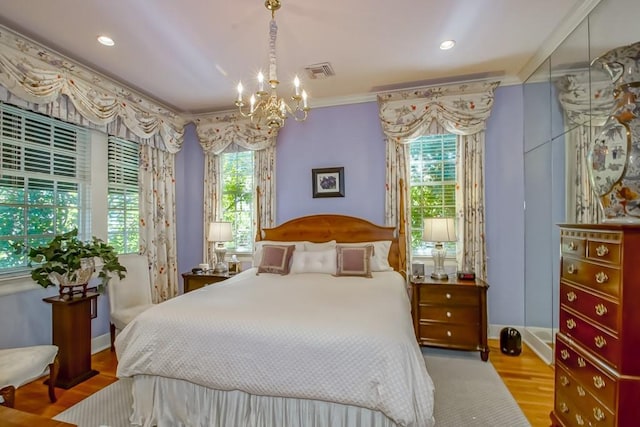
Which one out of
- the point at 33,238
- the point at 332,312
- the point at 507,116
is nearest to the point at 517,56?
the point at 507,116

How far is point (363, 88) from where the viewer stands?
3.69 metres

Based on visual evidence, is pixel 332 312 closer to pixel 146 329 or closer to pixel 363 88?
pixel 146 329

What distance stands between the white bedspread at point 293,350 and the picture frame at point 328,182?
1.93 metres

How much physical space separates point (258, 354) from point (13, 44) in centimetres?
305

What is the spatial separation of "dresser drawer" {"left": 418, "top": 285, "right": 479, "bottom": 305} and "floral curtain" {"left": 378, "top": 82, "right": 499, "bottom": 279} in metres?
0.54

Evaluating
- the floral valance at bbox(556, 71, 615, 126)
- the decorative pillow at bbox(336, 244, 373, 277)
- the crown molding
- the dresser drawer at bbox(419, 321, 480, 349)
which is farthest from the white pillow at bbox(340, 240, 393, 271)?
the crown molding

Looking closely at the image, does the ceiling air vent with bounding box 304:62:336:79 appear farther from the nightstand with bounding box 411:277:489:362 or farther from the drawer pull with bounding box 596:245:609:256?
the drawer pull with bounding box 596:245:609:256

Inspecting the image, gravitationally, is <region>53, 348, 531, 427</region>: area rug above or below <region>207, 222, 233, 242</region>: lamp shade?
below

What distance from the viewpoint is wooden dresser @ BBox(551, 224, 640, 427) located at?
1.40 meters

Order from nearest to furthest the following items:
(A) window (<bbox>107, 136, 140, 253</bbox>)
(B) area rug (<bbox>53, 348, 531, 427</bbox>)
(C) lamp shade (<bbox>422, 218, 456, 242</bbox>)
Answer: (B) area rug (<bbox>53, 348, 531, 427</bbox>)
(C) lamp shade (<bbox>422, 218, 456, 242</bbox>)
(A) window (<bbox>107, 136, 140, 253</bbox>)

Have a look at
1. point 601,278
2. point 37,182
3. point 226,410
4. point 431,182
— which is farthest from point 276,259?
point 601,278

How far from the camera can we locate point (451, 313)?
303cm

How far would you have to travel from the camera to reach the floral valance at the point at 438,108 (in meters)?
3.41

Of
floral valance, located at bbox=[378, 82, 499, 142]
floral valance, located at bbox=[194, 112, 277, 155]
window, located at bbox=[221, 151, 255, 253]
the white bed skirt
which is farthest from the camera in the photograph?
window, located at bbox=[221, 151, 255, 253]
